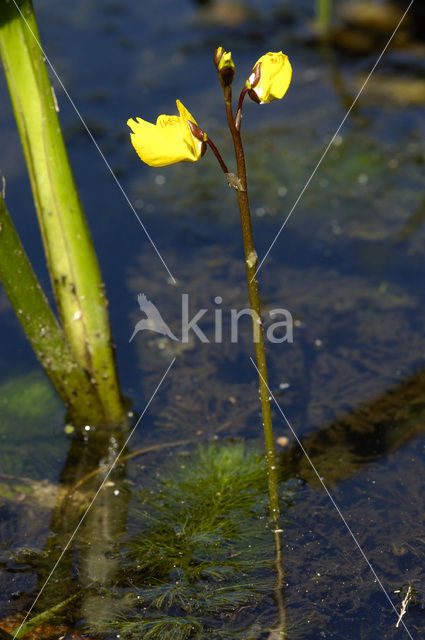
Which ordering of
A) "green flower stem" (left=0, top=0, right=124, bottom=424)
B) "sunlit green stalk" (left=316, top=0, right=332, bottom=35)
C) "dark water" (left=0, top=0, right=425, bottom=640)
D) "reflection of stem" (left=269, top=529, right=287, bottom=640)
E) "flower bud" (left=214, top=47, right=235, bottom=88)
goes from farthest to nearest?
"sunlit green stalk" (left=316, top=0, right=332, bottom=35), "dark water" (left=0, top=0, right=425, bottom=640), "green flower stem" (left=0, top=0, right=124, bottom=424), "reflection of stem" (left=269, top=529, right=287, bottom=640), "flower bud" (left=214, top=47, right=235, bottom=88)

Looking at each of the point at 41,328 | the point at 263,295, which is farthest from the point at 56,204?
the point at 263,295

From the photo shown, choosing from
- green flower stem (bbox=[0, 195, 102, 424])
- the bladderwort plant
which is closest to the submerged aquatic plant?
green flower stem (bbox=[0, 195, 102, 424])

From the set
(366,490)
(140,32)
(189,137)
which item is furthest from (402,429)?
(140,32)

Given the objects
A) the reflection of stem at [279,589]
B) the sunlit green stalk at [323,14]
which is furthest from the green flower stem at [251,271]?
the sunlit green stalk at [323,14]

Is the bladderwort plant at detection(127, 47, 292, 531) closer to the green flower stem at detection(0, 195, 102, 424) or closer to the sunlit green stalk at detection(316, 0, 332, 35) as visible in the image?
the green flower stem at detection(0, 195, 102, 424)

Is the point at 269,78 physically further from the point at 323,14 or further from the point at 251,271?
the point at 323,14

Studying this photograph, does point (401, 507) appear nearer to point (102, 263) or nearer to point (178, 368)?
point (178, 368)
